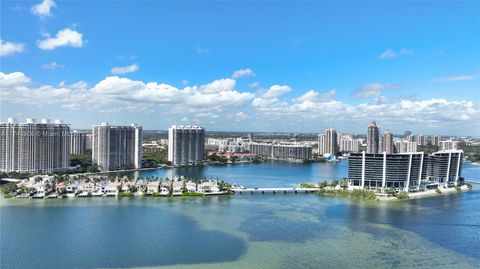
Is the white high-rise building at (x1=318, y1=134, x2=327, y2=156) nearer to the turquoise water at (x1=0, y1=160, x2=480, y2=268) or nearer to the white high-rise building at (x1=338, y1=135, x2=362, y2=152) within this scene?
the white high-rise building at (x1=338, y1=135, x2=362, y2=152)

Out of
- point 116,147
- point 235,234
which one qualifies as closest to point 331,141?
point 116,147

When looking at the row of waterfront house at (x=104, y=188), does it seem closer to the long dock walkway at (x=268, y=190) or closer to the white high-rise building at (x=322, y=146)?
the long dock walkway at (x=268, y=190)

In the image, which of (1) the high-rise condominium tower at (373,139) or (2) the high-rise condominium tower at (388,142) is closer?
(2) the high-rise condominium tower at (388,142)

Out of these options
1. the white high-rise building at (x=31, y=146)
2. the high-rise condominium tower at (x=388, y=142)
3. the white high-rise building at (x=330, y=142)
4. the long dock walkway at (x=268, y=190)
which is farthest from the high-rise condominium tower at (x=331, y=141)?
the white high-rise building at (x=31, y=146)

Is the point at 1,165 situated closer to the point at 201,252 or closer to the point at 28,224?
the point at 28,224

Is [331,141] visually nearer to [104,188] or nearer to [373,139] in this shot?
[373,139]

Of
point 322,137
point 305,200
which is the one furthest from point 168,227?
point 322,137

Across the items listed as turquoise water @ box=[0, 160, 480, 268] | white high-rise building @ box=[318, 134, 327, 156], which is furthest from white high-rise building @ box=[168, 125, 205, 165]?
turquoise water @ box=[0, 160, 480, 268]
